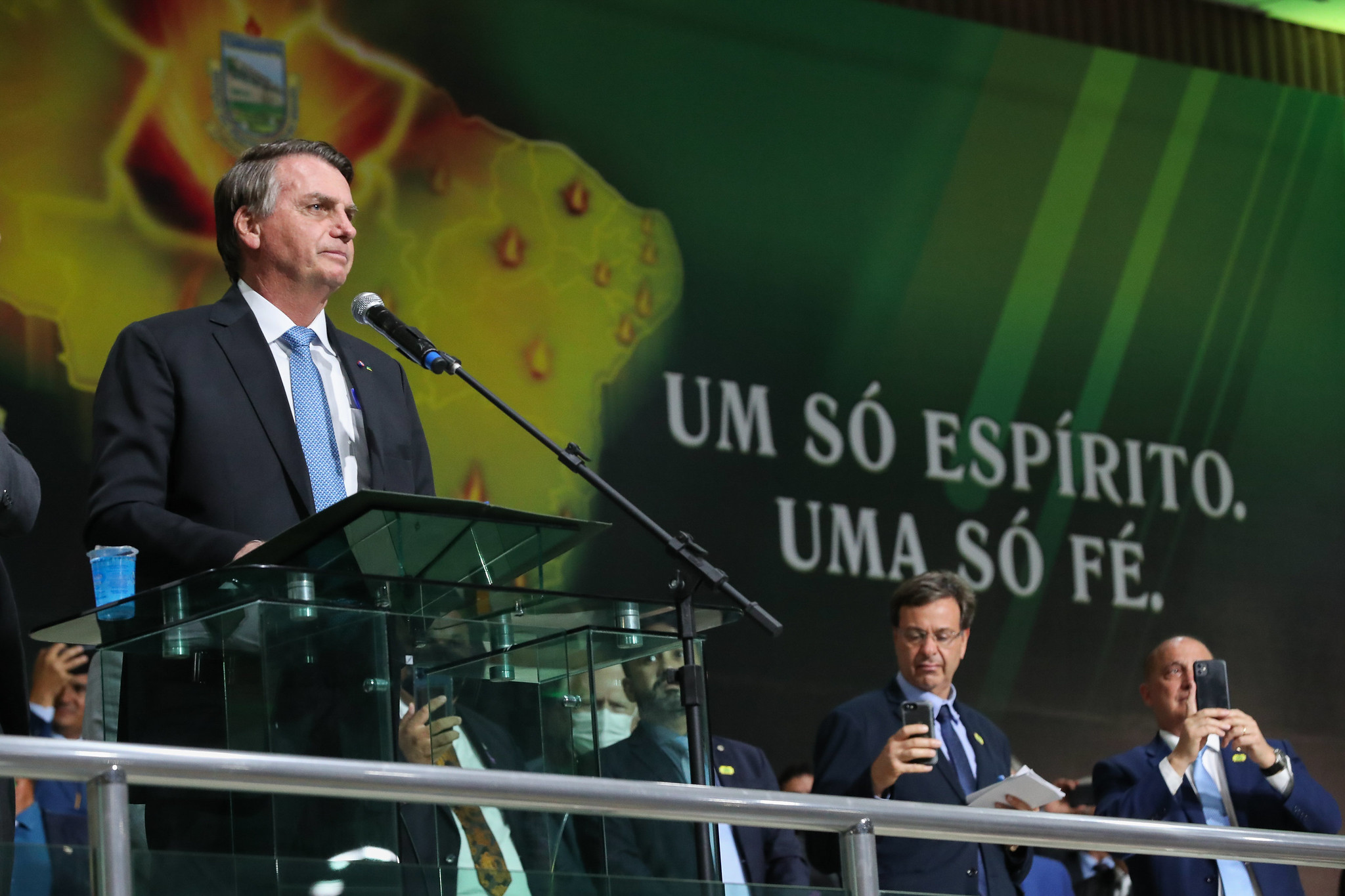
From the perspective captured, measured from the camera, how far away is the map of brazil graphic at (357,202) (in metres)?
5.21

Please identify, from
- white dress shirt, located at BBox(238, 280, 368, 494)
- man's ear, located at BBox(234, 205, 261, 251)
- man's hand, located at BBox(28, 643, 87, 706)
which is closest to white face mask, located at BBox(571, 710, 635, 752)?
white dress shirt, located at BBox(238, 280, 368, 494)

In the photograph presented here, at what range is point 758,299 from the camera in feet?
20.7

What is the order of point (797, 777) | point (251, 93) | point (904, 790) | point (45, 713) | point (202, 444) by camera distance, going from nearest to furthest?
point (202, 444)
point (904, 790)
point (45, 713)
point (251, 93)
point (797, 777)

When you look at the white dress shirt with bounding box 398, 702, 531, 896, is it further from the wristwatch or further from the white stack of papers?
the wristwatch

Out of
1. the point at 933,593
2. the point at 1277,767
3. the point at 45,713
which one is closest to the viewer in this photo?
the point at 1277,767

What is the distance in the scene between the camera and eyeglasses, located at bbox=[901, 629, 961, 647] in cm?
395

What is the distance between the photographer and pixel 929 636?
13.0 feet

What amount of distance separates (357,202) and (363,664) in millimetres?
3684

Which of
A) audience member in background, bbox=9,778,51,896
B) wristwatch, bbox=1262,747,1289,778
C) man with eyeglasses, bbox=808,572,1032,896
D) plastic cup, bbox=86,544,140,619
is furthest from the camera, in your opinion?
wristwatch, bbox=1262,747,1289,778

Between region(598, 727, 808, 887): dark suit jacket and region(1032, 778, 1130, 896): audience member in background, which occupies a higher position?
region(598, 727, 808, 887): dark suit jacket


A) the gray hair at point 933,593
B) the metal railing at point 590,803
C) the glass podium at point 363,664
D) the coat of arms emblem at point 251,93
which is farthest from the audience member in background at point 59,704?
the metal railing at point 590,803

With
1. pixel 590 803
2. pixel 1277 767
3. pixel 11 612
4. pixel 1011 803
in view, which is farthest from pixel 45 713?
pixel 590 803

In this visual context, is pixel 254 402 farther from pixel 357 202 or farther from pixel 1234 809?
pixel 357 202

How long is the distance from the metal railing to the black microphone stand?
28 cm
